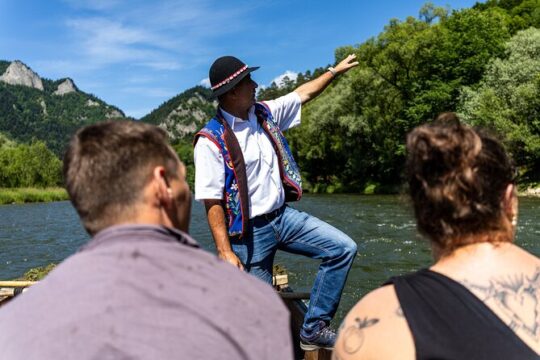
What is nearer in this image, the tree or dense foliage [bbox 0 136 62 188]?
the tree

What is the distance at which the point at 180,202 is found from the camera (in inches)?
67.0

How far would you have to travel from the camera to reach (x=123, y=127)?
1.62 metres

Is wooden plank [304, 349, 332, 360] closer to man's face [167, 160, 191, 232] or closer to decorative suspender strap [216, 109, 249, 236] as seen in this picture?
decorative suspender strap [216, 109, 249, 236]

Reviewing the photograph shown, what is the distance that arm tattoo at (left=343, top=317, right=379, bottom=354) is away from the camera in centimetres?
186

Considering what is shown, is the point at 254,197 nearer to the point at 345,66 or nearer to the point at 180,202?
the point at 345,66

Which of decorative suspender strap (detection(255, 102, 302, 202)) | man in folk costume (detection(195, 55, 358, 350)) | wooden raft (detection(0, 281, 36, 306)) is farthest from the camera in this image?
wooden raft (detection(0, 281, 36, 306))

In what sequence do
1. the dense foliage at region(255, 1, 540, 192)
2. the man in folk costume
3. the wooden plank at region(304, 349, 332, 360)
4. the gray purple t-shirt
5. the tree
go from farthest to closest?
the dense foliage at region(255, 1, 540, 192), the tree, the wooden plank at region(304, 349, 332, 360), the man in folk costume, the gray purple t-shirt

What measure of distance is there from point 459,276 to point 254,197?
2400 mm

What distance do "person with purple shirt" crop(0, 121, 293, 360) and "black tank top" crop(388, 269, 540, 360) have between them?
438mm

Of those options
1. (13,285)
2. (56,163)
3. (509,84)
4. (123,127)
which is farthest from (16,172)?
(123,127)

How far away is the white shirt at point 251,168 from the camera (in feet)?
12.9

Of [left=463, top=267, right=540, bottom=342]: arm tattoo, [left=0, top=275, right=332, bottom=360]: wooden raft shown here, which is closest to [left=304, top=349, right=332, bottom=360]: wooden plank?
[left=0, top=275, right=332, bottom=360]: wooden raft

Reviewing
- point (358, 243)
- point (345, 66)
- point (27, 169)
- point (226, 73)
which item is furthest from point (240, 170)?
point (27, 169)

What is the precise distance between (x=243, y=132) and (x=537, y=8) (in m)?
58.2
